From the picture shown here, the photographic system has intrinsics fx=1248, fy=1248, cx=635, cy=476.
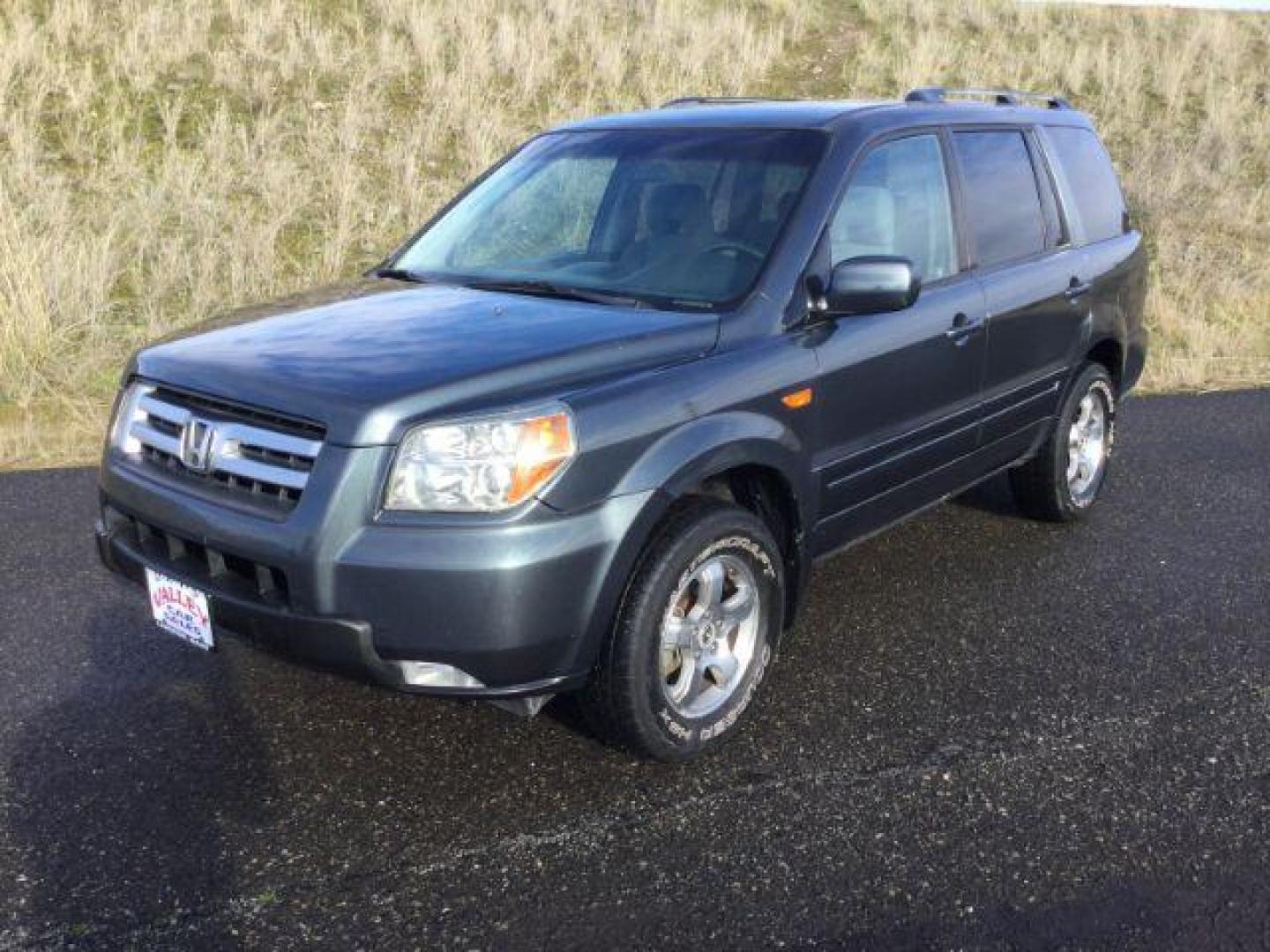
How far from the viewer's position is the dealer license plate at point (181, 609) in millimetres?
3207

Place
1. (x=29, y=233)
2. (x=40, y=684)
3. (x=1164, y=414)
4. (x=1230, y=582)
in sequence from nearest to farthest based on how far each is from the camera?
(x=40, y=684), (x=1230, y=582), (x=1164, y=414), (x=29, y=233)

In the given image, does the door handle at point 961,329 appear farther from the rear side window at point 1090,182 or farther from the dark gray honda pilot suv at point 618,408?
the rear side window at point 1090,182

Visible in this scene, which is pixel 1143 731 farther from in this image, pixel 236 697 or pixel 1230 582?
pixel 236 697

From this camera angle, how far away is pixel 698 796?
334 centimetres

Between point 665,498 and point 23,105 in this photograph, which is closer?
point 665,498

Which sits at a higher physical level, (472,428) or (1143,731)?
(472,428)

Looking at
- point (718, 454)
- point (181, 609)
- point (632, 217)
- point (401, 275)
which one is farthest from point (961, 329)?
point (181, 609)

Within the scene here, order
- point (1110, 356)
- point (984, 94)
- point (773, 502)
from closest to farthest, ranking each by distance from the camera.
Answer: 1. point (773, 502)
2. point (984, 94)
3. point (1110, 356)

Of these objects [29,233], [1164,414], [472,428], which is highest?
[472,428]

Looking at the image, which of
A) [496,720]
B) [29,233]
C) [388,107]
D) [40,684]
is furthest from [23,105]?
[496,720]

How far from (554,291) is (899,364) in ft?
3.86

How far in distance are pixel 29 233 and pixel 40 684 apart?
19.1 feet

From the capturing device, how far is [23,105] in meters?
13.1

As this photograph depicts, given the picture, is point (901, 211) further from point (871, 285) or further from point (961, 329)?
point (871, 285)
